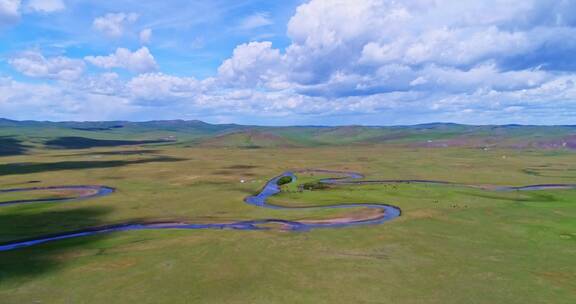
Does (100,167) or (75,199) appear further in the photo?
(100,167)

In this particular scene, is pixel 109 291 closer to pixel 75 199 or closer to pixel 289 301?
pixel 289 301

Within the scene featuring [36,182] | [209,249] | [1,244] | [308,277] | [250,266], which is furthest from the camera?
[36,182]

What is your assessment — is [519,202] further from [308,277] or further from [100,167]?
[100,167]

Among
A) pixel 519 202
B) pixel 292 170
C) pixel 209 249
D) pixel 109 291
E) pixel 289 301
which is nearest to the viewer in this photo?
pixel 289 301

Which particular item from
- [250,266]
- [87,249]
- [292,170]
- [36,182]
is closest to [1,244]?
[87,249]

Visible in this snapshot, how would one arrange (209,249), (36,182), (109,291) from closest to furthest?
1. (109,291)
2. (209,249)
3. (36,182)

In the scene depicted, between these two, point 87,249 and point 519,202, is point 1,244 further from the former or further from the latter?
point 519,202

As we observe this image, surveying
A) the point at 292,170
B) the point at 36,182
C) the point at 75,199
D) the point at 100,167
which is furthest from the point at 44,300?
the point at 100,167

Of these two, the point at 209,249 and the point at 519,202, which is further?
the point at 519,202

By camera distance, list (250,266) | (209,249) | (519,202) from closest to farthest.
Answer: (250,266)
(209,249)
(519,202)
